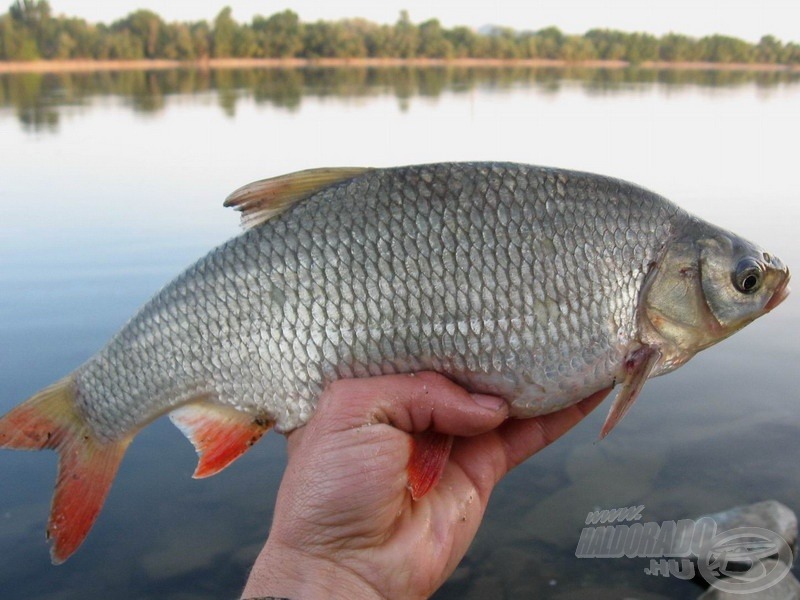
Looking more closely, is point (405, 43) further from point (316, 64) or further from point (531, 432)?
point (531, 432)

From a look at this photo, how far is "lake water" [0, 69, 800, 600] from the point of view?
3.93 m

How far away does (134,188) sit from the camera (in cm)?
1122

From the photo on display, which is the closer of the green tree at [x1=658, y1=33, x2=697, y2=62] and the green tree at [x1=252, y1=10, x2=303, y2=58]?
the green tree at [x1=252, y1=10, x2=303, y2=58]

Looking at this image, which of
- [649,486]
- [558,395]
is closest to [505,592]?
[649,486]

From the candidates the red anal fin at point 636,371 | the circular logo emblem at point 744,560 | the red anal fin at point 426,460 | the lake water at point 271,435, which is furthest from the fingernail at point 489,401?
the circular logo emblem at point 744,560

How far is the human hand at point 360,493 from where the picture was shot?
1947 millimetres

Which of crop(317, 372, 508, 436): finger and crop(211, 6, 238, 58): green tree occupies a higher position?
crop(211, 6, 238, 58): green tree

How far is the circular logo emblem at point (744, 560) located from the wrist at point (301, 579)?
7.68 ft

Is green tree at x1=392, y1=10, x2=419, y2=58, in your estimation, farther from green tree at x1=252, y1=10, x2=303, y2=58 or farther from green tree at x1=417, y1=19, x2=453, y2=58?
green tree at x1=252, y1=10, x2=303, y2=58

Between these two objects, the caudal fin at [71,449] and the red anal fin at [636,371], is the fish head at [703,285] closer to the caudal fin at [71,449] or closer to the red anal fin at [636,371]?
the red anal fin at [636,371]

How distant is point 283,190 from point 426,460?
936 mm

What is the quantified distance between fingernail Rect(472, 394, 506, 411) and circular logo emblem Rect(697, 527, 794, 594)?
2.18m

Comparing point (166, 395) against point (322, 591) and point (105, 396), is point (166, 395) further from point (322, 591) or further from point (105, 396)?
point (322, 591)

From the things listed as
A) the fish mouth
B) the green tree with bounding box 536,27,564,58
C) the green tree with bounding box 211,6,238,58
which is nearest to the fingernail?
the fish mouth
